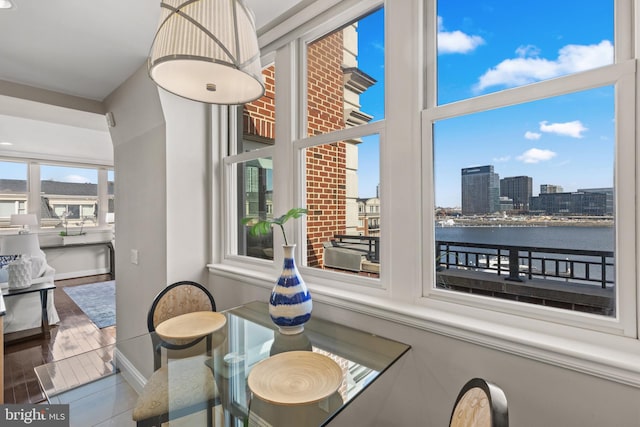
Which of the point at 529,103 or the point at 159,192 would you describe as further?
the point at 159,192

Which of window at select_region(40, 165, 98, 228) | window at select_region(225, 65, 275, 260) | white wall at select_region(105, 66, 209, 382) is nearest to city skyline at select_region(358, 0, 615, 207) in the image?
window at select_region(225, 65, 275, 260)

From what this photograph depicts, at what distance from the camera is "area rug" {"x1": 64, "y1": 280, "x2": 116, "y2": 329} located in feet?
13.2

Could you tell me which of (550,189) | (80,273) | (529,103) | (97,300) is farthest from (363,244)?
(80,273)

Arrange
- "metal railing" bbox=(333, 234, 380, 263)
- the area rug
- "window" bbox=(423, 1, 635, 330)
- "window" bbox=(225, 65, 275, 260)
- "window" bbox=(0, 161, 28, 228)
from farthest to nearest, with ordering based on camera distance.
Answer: "window" bbox=(0, 161, 28, 228)
the area rug
"window" bbox=(225, 65, 275, 260)
"metal railing" bbox=(333, 234, 380, 263)
"window" bbox=(423, 1, 635, 330)

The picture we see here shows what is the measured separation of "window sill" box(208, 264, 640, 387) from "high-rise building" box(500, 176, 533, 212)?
442 millimetres

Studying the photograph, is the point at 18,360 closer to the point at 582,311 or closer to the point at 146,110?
the point at 146,110

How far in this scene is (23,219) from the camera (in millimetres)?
5461

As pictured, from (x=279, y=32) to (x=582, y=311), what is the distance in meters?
2.14

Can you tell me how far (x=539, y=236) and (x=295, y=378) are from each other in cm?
110

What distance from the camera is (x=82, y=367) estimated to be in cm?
130

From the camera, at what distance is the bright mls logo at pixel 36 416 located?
3.56ft

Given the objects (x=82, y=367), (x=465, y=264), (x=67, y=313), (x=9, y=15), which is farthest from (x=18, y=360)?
(x=465, y=264)

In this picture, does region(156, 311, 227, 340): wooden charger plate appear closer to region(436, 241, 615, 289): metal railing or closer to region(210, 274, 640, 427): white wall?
region(210, 274, 640, 427): white wall

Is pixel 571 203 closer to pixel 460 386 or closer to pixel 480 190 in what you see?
pixel 480 190
